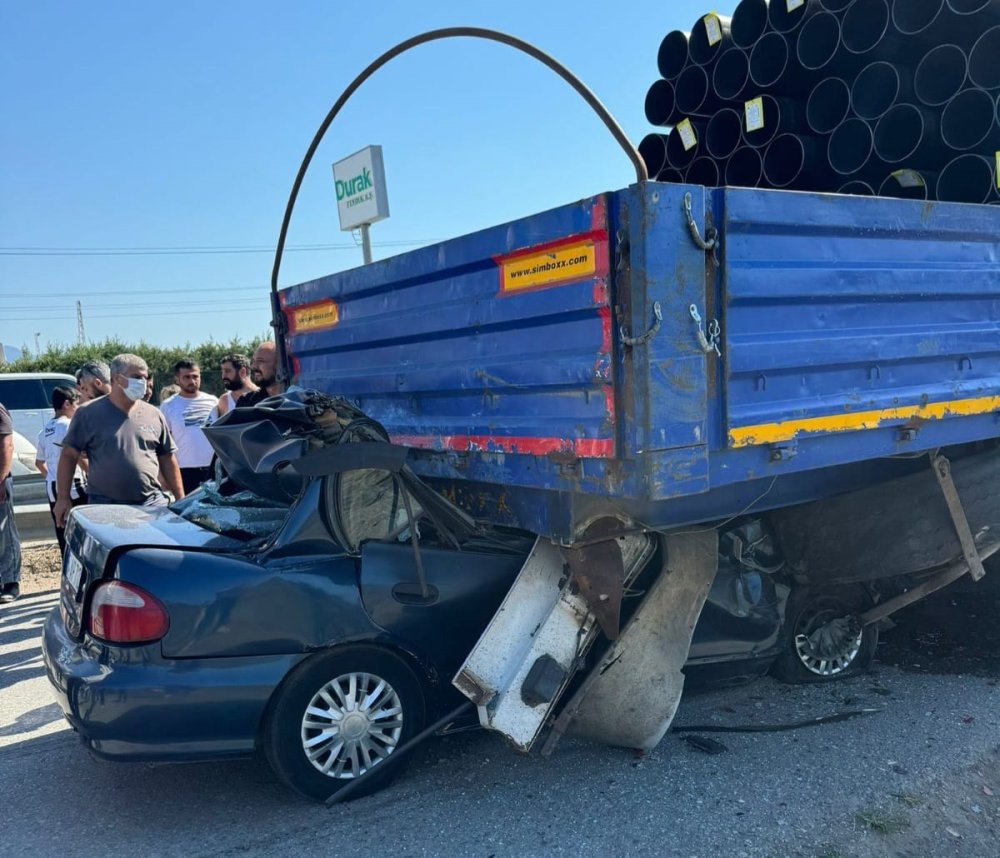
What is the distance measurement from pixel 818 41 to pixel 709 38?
0.81 m

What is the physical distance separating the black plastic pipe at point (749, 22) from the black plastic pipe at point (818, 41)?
31 cm

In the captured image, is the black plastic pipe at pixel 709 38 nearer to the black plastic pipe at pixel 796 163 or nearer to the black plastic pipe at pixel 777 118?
the black plastic pipe at pixel 777 118

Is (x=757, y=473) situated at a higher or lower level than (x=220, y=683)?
higher

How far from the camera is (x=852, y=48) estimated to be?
186 inches

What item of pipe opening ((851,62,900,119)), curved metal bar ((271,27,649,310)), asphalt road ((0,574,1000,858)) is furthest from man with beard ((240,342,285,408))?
pipe opening ((851,62,900,119))

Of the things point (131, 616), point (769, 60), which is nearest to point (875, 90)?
point (769, 60)

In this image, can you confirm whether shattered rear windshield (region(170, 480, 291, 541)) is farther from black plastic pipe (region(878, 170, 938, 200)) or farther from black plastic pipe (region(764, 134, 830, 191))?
black plastic pipe (region(878, 170, 938, 200))

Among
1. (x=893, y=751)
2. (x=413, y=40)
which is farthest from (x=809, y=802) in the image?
(x=413, y=40)

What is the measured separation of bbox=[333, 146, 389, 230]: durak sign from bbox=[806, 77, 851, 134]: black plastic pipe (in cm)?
327

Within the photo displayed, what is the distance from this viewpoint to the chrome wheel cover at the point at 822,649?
415 cm

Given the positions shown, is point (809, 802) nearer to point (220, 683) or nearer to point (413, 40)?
point (220, 683)

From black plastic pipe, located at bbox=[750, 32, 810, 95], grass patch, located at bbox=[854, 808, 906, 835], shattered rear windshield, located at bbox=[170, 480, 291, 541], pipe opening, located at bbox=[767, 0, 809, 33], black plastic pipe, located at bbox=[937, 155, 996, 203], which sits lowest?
grass patch, located at bbox=[854, 808, 906, 835]

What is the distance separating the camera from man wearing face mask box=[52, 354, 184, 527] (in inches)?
202

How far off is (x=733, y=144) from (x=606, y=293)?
3170 millimetres
